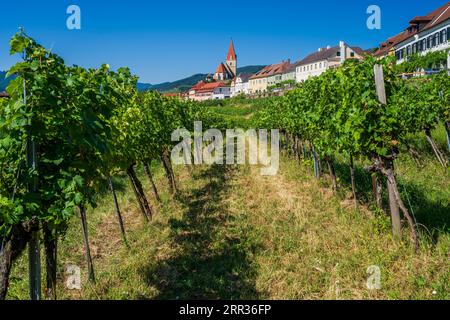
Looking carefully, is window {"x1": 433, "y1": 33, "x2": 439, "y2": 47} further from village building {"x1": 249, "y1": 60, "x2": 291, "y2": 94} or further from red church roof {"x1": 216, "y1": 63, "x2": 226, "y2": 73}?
red church roof {"x1": 216, "y1": 63, "x2": 226, "y2": 73}

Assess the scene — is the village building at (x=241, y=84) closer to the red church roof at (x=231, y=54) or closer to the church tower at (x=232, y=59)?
the church tower at (x=232, y=59)

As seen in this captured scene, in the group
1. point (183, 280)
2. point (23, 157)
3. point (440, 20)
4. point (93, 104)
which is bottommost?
point (183, 280)

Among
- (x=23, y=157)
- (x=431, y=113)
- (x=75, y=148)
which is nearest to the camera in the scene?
(x=23, y=157)

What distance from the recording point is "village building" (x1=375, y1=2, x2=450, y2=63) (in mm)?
33838

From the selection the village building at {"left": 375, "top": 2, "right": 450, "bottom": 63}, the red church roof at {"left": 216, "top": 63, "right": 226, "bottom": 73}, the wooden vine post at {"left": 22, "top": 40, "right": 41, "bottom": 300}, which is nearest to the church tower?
the red church roof at {"left": 216, "top": 63, "right": 226, "bottom": 73}

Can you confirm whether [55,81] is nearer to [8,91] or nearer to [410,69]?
[8,91]

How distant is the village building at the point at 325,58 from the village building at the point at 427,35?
19.3 metres

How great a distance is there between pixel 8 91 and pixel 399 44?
49.8 m

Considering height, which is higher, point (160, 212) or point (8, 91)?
point (8, 91)

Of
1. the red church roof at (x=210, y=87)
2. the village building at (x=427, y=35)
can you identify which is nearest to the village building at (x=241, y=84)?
the red church roof at (x=210, y=87)

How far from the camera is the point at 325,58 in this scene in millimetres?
67625

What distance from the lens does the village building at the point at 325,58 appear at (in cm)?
6581

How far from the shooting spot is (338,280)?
493 cm

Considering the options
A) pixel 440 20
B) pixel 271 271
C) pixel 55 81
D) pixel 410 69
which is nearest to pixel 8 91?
pixel 55 81
